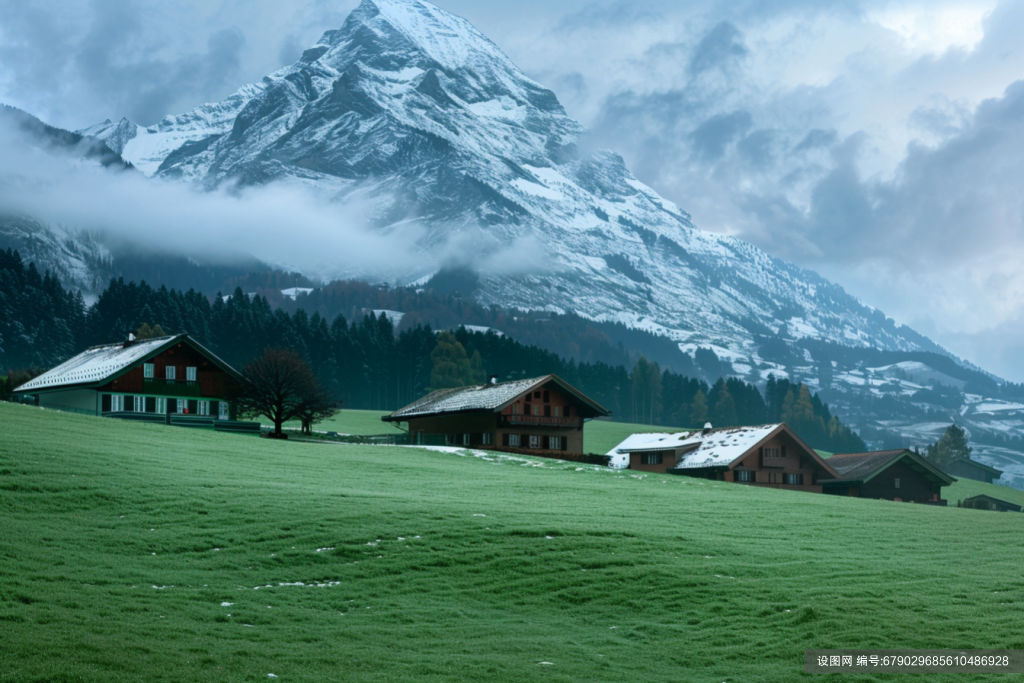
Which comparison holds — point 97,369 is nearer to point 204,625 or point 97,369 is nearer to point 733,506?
point 733,506

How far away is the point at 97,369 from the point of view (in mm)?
87000

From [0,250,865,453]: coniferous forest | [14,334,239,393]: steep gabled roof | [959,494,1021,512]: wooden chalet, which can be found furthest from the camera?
[0,250,865,453]: coniferous forest

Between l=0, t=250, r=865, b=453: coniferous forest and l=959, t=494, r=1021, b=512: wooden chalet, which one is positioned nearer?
l=959, t=494, r=1021, b=512: wooden chalet

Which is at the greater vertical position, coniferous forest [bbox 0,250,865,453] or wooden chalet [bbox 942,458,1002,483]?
coniferous forest [bbox 0,250,865,453]

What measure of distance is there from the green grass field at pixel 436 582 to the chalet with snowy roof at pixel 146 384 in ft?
141

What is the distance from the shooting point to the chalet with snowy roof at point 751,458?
3351 inches

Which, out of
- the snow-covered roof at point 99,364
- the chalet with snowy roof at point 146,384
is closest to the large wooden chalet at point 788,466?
the chalet with snowy roof at point 146,384

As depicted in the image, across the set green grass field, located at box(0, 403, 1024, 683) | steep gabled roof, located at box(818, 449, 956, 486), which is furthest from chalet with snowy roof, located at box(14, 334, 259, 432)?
steep gabled roof, located at box(818, 449, 956, 486)

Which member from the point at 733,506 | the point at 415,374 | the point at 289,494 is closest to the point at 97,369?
the point at 289,494

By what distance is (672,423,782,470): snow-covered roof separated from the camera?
85250 millimetres

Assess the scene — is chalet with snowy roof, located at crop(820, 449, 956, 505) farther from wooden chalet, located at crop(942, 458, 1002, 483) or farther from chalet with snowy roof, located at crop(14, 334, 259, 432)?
wooden chalet, located at crop(942, 458, 1002, 483)

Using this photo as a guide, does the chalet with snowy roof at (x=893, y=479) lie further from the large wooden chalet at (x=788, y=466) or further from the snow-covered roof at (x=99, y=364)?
the snow-covered roof at (x=99, y=364)

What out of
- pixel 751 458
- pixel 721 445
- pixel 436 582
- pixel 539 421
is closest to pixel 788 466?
pixel 751 458

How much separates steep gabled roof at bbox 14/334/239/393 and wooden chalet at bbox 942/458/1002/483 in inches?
4499
